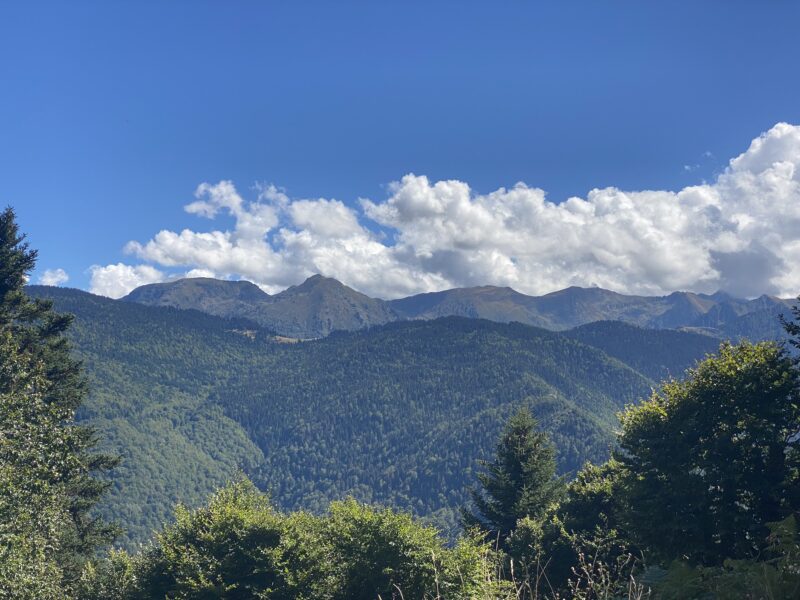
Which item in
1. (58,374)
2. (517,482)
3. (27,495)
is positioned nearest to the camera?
(27,495)

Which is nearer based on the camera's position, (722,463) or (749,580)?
(749,580)

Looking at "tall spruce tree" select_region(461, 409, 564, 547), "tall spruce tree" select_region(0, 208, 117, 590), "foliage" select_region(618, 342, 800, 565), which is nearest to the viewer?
"foliage" select_region(618, 342, 800, 565)

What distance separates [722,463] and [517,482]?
2256 cm

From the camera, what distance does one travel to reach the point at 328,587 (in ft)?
65.1

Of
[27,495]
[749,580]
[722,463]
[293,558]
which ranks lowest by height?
[293,558]

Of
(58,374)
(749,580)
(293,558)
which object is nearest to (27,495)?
(293,558)

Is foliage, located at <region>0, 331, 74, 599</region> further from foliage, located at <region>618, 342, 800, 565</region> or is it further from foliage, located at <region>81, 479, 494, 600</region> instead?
foliage, located at <region>618, 342, 800, 565</region>

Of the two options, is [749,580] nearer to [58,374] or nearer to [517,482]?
[58,374]

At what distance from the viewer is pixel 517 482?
40500 millimetres

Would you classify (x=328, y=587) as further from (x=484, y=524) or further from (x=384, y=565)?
(x=484, y=524)

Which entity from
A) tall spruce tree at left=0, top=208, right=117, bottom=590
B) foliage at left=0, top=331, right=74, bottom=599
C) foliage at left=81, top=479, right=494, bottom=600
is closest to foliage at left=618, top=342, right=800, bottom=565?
foliage at left=81, top=479, right=494, bottom=600

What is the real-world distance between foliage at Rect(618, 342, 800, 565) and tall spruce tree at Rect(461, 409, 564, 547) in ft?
60.7

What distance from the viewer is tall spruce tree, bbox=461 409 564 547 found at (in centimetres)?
3959

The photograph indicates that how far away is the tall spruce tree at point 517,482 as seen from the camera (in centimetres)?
3959
